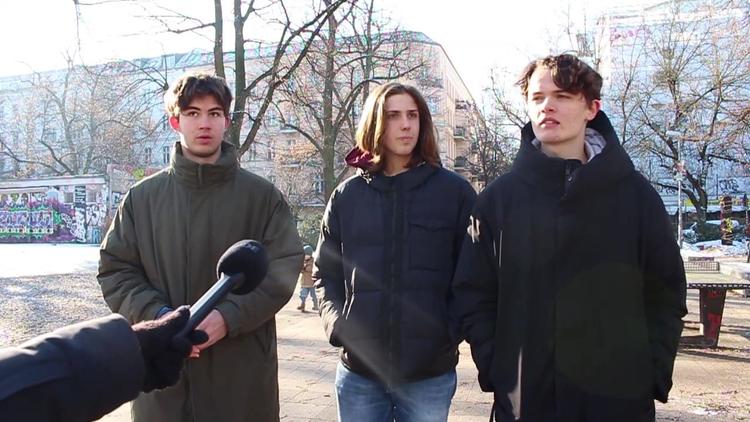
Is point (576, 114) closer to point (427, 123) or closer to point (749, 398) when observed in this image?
point (427, 123)

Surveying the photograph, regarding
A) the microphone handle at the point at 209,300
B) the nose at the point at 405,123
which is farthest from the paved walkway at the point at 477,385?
the microphone handle at the point at 209,300

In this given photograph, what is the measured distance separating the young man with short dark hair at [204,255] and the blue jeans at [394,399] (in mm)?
328

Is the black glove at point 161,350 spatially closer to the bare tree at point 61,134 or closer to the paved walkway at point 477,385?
the paved walkway at point 477,385

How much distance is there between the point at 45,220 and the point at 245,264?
1577 inches

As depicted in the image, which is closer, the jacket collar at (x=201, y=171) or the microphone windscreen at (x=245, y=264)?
the microphone windscreen at (x=245, y=264)

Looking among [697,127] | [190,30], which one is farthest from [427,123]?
[697,127]

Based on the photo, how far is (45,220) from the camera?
36750mm

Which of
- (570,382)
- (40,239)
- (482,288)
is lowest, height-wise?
(40,239)

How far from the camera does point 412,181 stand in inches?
110

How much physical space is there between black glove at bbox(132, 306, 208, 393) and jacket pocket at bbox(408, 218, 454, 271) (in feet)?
4.68

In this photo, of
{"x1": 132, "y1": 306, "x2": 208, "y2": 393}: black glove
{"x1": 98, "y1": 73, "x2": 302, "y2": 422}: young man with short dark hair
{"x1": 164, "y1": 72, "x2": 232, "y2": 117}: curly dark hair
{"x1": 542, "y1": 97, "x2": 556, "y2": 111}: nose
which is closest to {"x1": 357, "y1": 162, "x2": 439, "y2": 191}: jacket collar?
{"x1": 98, "y1": 73, "x2": 302, "y2": 422}: young man with short dark hair

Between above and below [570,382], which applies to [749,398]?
below

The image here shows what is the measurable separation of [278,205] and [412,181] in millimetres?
630

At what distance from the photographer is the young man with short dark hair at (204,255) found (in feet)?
8.40
